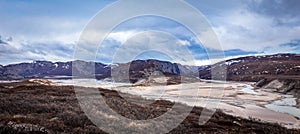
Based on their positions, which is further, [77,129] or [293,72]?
[293,72]

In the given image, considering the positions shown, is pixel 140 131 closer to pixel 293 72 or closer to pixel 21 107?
pixel 21 107

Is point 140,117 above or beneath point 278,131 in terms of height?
above

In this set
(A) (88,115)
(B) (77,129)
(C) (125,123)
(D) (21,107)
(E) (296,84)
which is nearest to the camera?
(B) (77,129)

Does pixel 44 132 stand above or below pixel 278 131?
above

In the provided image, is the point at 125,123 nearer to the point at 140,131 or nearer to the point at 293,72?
the point at 140,131

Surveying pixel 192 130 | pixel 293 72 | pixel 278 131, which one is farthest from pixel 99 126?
pixel 293 72

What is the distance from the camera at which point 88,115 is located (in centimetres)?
2067

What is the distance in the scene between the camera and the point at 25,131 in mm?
14508

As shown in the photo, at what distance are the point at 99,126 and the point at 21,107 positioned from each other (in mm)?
8163

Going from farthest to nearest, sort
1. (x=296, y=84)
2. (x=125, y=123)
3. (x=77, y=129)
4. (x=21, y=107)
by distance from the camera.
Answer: (x=296, y=84) < (x=21, y=107) < (x=125, y=123) < (x=77, y=129)

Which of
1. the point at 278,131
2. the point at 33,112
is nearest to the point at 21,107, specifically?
the point at 33,112

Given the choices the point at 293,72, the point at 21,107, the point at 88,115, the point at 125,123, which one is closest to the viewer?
the point at 125,123

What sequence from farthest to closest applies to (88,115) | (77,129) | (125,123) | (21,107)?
1. (21,107)
2. (88,115)
3. (125,123)
4. (77,129)

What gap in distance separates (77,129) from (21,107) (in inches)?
327
